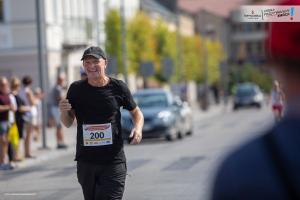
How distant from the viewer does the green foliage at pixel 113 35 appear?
2004 inches

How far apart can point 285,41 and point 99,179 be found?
188 inches

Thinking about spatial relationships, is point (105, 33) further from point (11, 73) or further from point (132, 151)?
point (132, 151)

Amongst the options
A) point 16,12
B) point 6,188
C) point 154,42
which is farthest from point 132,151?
point 154,42

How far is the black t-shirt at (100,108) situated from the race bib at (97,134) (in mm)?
41

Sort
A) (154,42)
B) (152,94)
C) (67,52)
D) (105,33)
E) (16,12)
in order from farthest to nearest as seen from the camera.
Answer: (154,42), (105,33), (67,52), (16,12), (152,94)

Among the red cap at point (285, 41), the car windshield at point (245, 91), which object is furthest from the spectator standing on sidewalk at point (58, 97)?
the car windshield at point (245, 91)

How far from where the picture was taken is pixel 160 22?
64375 mm

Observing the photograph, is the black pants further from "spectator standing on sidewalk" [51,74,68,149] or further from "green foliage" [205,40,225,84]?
"green foliage" [205,40,225,84]

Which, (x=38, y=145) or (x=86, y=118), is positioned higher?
(x=86, y=118)

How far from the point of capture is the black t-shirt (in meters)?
7.24

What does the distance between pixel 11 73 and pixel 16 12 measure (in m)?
2.69

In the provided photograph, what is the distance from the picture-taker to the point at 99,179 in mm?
7008

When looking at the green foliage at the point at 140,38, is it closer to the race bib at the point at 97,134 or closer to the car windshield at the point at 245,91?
the car windshield at the point at 245,91

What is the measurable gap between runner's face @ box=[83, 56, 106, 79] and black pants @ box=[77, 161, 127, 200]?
29.3 inches
